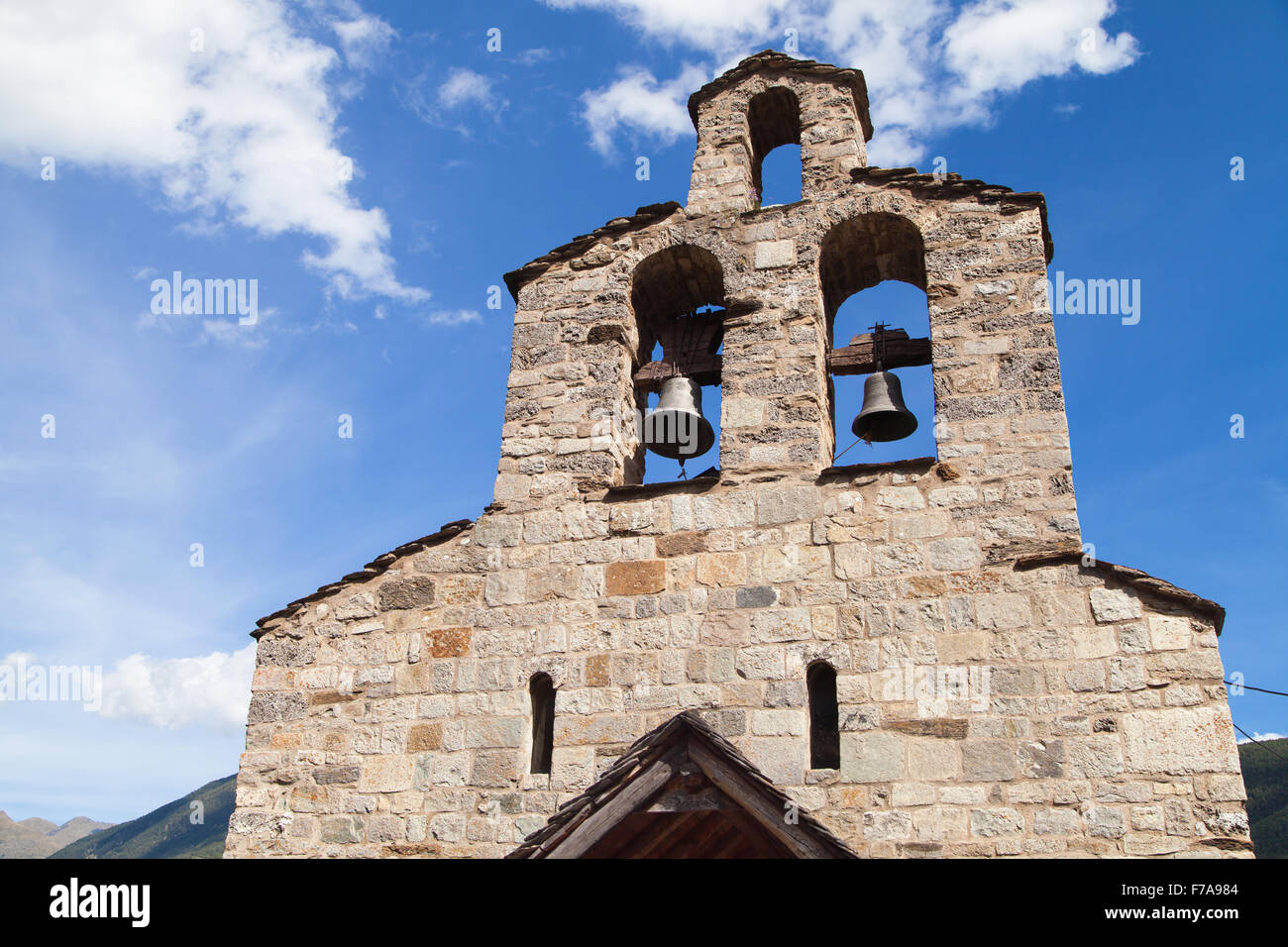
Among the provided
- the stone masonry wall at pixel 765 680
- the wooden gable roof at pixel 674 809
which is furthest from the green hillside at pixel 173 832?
the wooden gable roof at pixel 674 809

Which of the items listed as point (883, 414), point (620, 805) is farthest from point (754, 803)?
point (883, 414)

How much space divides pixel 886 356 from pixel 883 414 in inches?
18.3

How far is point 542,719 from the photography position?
6891 millimetres

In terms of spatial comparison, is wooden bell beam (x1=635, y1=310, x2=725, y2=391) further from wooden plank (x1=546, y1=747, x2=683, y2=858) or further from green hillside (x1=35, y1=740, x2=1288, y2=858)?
green hillside (x1=35, y1=740, x2=1288, y2=858)

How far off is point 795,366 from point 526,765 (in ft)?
10.2

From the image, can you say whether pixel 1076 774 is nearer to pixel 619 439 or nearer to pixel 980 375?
pixel 980 375

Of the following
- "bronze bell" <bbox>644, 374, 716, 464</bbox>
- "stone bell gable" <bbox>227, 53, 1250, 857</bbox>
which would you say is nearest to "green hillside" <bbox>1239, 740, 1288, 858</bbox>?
"stone bell gable" <bbox>227, 53, 1250, 857</bbox>

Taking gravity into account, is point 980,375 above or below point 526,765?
above

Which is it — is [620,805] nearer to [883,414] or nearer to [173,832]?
[883,414]

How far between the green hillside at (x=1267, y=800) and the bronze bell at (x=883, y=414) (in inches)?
593

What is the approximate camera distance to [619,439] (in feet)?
25.6
